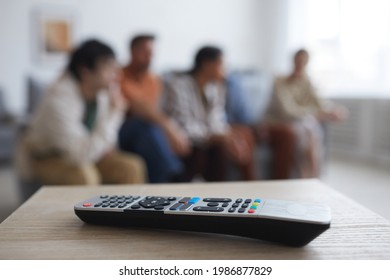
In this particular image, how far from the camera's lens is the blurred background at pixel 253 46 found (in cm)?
323

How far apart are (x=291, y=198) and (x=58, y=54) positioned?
372 centimetres

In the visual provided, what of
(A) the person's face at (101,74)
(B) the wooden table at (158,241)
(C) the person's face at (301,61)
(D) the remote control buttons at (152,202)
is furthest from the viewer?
(C) the person's face at (301,61)

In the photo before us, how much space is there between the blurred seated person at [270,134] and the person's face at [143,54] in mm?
483

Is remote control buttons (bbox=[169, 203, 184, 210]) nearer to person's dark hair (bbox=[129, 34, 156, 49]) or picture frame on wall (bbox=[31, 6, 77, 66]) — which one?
person's dark hair (bbox=[129, 34, 156, 49])

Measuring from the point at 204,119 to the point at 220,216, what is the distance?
5.30 ft

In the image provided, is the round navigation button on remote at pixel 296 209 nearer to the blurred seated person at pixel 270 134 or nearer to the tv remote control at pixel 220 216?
the tv remote control at pixel 220 216

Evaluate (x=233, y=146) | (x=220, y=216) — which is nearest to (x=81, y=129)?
(x=233, y=146)

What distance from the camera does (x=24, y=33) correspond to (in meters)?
3.93

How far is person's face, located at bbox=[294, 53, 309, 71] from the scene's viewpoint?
8.32 feet

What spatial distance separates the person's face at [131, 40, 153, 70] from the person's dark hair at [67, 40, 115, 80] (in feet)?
1.51

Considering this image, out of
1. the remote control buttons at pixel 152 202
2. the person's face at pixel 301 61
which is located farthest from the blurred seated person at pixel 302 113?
the remote control buttons at pixel 152 202

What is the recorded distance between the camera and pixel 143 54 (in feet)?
6.86

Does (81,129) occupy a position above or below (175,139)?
above

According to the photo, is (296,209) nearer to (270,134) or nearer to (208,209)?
(208,209)
